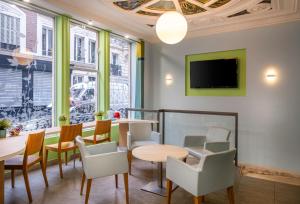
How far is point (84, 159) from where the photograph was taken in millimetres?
2852

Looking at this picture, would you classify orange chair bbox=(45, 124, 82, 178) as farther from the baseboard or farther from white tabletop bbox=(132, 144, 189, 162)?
the baseboard

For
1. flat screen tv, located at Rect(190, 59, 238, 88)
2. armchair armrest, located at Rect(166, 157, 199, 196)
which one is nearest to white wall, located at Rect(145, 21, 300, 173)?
flat screen tv, located at Rect(190, 59, 238, 88)

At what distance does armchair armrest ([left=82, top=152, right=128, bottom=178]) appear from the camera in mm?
2836

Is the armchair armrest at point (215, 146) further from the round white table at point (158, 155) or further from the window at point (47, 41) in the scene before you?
the window at point (47, 41)

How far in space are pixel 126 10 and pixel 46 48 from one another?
1761mm

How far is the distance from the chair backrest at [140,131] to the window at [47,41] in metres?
2.21

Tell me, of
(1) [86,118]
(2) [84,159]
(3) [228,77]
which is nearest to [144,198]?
(2) [84,159]

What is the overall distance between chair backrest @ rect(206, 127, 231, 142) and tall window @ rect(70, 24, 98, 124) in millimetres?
2822

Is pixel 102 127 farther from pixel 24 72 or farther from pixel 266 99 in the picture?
pixel 266 99

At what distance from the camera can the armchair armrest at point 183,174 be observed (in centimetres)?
245

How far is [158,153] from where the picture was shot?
3336 mm

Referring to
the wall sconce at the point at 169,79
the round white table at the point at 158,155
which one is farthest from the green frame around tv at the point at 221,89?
the round white table at the point at 158,155

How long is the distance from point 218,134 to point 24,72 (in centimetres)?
378

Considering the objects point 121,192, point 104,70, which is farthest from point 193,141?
point 104,70
